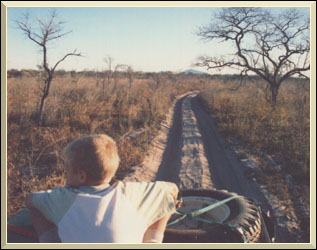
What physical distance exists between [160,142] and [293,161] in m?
4.49

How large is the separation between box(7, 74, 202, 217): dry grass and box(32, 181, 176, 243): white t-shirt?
365 centimetres

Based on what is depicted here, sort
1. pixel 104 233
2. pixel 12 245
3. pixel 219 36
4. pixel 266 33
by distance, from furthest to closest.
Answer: pixel 219 36, pixel 266 33, pixel 12 245, pixel 104 233

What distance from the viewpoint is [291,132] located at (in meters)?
10.8

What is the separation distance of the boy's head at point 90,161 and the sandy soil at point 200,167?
3.84 m

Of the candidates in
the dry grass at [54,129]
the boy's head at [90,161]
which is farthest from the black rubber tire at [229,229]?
the dry grass at [54,129]

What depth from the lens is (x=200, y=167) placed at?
319 inches

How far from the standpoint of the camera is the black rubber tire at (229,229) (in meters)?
3.04

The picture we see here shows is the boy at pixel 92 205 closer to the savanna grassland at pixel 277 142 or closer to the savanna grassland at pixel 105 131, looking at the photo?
the savanna grassland at pixel 105 131

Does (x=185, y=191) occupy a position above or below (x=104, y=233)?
below

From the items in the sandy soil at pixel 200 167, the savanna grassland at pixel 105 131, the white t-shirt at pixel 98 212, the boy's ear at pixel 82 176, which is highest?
the boy's ear at pixel 82 176

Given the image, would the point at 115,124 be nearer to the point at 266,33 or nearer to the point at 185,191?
the point at 185,191

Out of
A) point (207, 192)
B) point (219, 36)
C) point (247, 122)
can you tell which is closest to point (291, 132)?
point (247, 122)

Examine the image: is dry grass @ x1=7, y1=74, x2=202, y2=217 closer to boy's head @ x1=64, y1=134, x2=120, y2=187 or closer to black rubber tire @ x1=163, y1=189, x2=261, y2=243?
black rubber tire @ x1=163, y1=189, x2=261, y2=243

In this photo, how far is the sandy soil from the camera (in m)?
6.45
